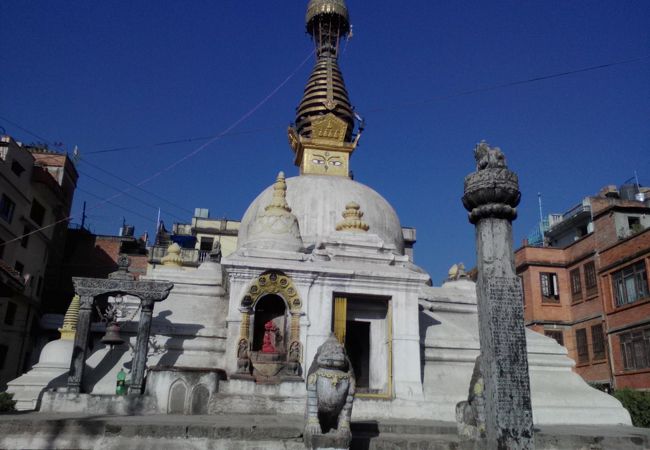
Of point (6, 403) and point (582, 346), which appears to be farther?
point (582, 346)

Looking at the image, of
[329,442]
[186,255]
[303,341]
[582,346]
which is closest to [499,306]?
[329,442]

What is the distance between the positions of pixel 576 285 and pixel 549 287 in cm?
164

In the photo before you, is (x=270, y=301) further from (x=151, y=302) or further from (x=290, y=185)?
(x=290, y=185)

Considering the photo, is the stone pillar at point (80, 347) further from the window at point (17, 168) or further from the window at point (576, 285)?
the window at point (576, 285)

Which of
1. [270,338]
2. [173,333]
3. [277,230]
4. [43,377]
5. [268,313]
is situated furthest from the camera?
[277,230]

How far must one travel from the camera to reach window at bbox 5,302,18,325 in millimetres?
30850

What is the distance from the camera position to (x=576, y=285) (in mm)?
33562

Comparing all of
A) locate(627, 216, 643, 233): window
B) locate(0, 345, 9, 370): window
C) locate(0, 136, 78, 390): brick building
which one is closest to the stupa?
locate(0, 136, 78, 390): brick building

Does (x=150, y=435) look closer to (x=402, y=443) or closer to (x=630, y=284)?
(x=402, y=443)

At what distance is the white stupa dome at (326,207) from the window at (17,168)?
13.8 m

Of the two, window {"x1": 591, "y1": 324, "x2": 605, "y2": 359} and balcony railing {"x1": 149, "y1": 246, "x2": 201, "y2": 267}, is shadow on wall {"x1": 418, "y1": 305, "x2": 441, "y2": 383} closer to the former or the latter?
window {"x1": 591, "y1": 324, "x2": 605, "y2": 359}

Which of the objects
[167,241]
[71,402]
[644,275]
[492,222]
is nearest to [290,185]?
[71,402]

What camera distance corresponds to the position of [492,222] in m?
8.27

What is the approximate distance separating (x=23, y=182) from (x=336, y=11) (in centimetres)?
2234
